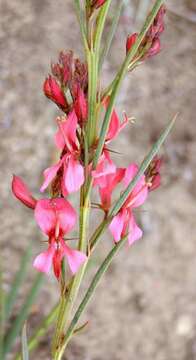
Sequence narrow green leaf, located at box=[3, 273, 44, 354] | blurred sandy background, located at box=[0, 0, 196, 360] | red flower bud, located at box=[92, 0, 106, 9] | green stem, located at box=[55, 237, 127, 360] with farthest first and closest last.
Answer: blurred sandy background, located at box=[0, 0, 196, 360] < narrow green leaf, located at box=[3, 273, 44, 354] < green stem, located at box=[55, 237, 127, 360] < red flower bud, located at box=[92, 0, 106, 9]

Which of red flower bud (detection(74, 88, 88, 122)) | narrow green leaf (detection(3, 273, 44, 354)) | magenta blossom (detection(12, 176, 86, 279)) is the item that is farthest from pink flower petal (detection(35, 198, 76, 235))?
narrow green leaf (detection(3, 273, 44, 354))

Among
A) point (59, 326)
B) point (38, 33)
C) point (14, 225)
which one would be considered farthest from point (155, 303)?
point (59, 326)

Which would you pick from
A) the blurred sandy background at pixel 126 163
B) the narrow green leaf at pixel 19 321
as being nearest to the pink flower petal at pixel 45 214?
the narrow green leaf at pixel 19 321

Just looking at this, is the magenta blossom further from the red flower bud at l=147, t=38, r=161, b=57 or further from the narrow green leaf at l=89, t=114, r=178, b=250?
the red flower bud at l=147, t=38, r=161, b=57

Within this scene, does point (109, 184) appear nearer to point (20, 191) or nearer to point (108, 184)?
point (108, 184)

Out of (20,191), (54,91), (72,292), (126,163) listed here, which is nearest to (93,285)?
(72,292)

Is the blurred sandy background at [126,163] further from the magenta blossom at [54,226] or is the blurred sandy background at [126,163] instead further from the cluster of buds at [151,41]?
the cluster of buds at [151,41]
